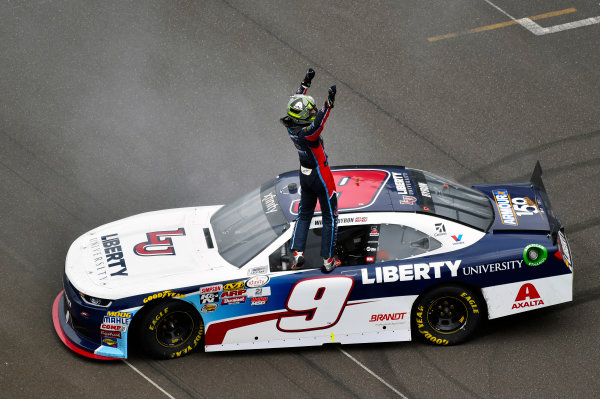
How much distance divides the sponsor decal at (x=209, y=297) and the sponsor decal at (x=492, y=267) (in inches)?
94.5

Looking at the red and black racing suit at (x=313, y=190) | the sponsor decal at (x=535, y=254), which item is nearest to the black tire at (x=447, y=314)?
the sponsor decal at (x=535, y=254)

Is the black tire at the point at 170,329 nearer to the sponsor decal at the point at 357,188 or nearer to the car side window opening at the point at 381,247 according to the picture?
the car side window opening at the point at 381,247

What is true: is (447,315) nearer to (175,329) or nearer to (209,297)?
(209,297)

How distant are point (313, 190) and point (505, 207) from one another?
6.80 ft

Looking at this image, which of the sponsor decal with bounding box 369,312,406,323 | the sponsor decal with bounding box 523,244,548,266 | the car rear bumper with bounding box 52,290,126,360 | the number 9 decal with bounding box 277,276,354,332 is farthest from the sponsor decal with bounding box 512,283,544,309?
the car rear bumper with bounding box 52,290,126,360

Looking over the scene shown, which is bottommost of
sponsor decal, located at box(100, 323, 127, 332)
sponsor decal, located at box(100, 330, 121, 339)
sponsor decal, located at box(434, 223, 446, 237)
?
sponsor decal, located at box(100, 330, 121, 339)

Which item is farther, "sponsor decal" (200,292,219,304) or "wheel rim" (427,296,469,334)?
"wheel rim" (427,296,469,334)

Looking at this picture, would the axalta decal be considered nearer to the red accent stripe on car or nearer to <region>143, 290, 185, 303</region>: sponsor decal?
the red accent stripe on car

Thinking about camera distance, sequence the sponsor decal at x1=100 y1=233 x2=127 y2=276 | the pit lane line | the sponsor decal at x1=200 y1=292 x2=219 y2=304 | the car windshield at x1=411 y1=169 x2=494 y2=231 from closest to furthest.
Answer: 1. the sponsor decal at x1=200 y1=292 x2=219 y2=304
2. the sponsor decal at x1=100 y1=233 x2=127 y2=276
3. the car windshield at x1=411 y1=169 x2=494 y2=231
4. the pit lane line

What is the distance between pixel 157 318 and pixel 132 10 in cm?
754

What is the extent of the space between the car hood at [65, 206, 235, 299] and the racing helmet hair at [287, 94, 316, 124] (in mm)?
1571

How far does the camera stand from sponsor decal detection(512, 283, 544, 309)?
9.21 metres

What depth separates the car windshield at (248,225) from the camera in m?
9.19

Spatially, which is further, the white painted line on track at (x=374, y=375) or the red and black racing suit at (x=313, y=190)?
the red and black racing suit at (x=313, y=190)
